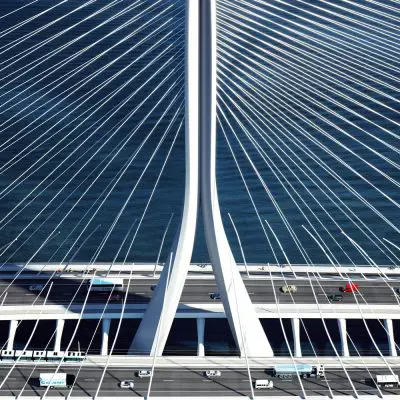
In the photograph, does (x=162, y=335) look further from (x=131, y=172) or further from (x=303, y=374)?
(x=131, y=172)

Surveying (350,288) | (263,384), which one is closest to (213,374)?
(263,384)

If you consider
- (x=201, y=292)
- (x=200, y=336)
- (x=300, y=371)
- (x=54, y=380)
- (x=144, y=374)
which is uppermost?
(x=201, y=292)

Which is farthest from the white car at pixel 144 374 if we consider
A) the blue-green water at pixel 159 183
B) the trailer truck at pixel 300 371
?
the blue-green water at pixel 159 183

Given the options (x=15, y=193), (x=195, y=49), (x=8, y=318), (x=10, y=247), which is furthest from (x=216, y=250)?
(x=15, y=193)

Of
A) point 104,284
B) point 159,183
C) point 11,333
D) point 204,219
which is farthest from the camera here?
point 159,183

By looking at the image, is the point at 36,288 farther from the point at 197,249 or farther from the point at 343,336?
the point at 343,336

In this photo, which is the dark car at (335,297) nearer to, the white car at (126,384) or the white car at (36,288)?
the white car at (126,384)

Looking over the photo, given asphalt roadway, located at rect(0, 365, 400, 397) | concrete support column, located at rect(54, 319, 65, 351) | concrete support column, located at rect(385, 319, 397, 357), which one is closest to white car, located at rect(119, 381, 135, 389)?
asphalt roadway, located at rect(0, 365, 400, 397)
